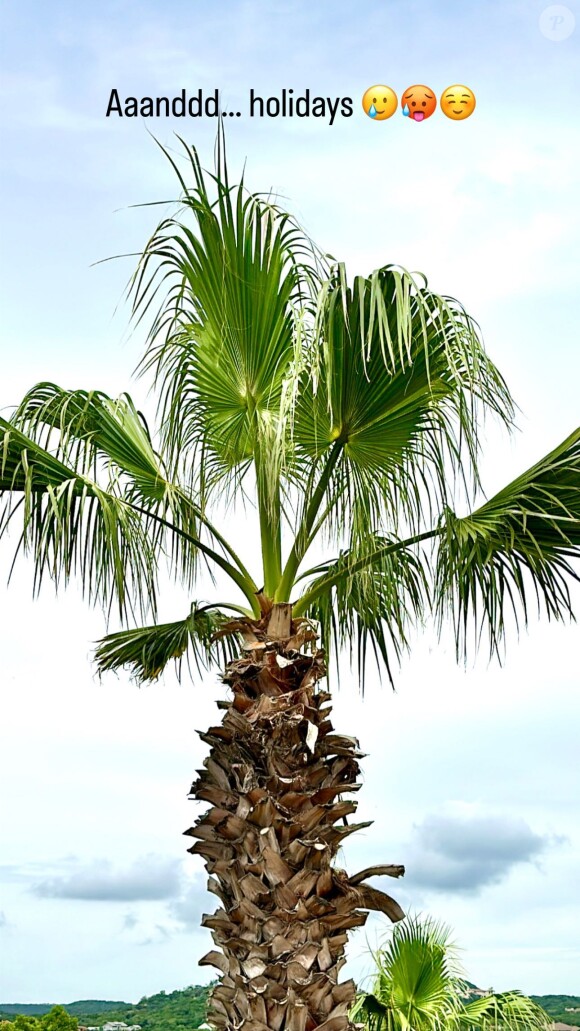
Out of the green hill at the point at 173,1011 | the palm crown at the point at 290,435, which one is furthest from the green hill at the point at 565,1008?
the palm crown at the point at 290,435

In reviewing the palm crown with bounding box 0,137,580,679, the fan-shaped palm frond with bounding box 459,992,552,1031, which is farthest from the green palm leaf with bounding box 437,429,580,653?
the fan-shaped palm frond with bounding box 459,992,552,1031

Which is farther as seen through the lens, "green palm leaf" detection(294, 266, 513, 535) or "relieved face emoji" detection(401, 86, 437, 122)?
"relieved face emoji" detection(401, 86, 437, 122)

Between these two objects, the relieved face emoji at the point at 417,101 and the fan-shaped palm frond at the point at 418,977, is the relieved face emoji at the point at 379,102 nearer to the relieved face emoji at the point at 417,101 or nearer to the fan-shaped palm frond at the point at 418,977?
the relieved face emoji at the point at 417,101

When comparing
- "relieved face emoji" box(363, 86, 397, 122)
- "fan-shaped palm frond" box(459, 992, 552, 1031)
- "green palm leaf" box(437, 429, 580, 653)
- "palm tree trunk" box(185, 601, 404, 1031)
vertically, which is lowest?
"fan-shaped palm frond" box(459, 992, 552, 1031)

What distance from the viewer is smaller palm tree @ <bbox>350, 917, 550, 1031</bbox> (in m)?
6.86

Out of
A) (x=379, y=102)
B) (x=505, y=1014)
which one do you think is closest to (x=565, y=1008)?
(x=505, y=1014)

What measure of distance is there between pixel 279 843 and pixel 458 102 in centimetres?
524

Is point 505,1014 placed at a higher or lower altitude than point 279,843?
lower

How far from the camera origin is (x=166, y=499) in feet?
18.4

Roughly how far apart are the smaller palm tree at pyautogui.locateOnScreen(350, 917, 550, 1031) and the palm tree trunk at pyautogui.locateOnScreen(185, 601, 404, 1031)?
1986mm

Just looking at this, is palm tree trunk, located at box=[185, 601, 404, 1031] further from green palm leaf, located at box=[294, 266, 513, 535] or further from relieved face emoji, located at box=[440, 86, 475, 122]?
relieved face emoji, located at box=[440, 86, 475, 122]

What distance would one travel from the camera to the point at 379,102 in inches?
286

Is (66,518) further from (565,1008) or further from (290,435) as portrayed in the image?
(565,1008)

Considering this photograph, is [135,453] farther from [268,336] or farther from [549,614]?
[549,614]
